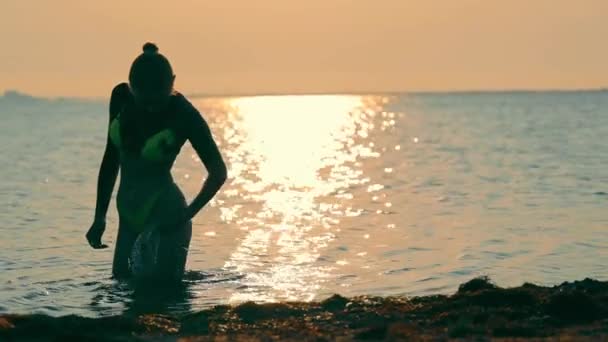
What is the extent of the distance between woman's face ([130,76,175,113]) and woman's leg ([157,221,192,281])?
44.3 inches

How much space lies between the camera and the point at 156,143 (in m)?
10.2

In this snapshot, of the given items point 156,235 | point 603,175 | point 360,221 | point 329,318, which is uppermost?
point 603,175

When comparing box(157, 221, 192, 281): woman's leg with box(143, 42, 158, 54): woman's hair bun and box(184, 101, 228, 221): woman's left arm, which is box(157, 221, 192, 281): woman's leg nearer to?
box(184, 101, 228, 221): woman's left arm

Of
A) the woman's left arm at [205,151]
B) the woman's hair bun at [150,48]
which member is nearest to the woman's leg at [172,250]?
the woman's left arm at [205,151]

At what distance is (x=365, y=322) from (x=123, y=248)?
106 inches

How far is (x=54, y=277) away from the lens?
14109 mm

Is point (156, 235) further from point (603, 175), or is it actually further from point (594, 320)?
point (603, 175)

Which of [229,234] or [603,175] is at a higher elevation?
[603,175]

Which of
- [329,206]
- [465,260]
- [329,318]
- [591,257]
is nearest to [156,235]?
[329,318]

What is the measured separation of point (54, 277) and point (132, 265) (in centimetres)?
369

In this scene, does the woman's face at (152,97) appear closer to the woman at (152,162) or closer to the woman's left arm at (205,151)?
the woman at (152,162)

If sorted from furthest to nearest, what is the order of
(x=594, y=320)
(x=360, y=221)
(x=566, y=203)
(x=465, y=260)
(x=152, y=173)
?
(x=566, y=203) → (x=360, y=221) → (x=465, y=260) → (x=152, y=173) → (x=594, y=320)

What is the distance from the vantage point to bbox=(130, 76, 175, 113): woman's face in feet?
32.9

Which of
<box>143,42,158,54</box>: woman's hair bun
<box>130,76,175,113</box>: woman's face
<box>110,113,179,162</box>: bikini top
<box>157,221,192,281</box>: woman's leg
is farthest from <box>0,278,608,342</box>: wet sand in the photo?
<box>143,42,158,54</box>: woman's hair bun
